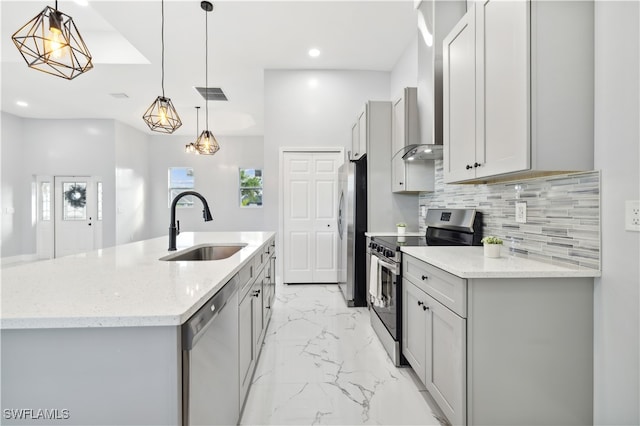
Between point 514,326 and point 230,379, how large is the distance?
1289mm

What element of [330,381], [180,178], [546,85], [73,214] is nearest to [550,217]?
[546,85]

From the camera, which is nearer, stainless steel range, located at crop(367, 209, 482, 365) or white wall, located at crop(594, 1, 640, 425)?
white wall, located at crop(594, 1, 640, 425)

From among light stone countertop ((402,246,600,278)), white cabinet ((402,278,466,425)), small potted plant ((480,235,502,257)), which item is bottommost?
white cabinet ((402,278,466,425))

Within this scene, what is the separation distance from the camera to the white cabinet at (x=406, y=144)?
3172 mm

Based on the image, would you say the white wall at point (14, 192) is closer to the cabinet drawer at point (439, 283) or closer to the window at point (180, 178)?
the window at point (180, 178)

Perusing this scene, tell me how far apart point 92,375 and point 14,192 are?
8.58m

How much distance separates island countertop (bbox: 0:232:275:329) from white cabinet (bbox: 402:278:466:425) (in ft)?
3.49

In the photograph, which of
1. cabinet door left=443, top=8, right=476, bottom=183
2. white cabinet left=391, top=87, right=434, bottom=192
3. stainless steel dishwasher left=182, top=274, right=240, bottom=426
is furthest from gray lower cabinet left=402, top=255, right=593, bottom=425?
white cabinet left=391, top=87, right=434, bottom=192

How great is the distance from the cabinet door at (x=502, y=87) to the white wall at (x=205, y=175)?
7.47 m

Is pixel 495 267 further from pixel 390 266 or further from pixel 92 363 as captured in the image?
pixel 92 363

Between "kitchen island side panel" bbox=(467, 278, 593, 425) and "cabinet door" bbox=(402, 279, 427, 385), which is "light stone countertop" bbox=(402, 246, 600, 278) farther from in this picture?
"cabinet door" bbox=(402, 279, 427, 385)

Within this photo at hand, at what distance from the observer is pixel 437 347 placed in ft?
5.58

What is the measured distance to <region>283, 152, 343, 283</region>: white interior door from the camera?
4840 mm

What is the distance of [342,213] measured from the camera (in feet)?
13.6
